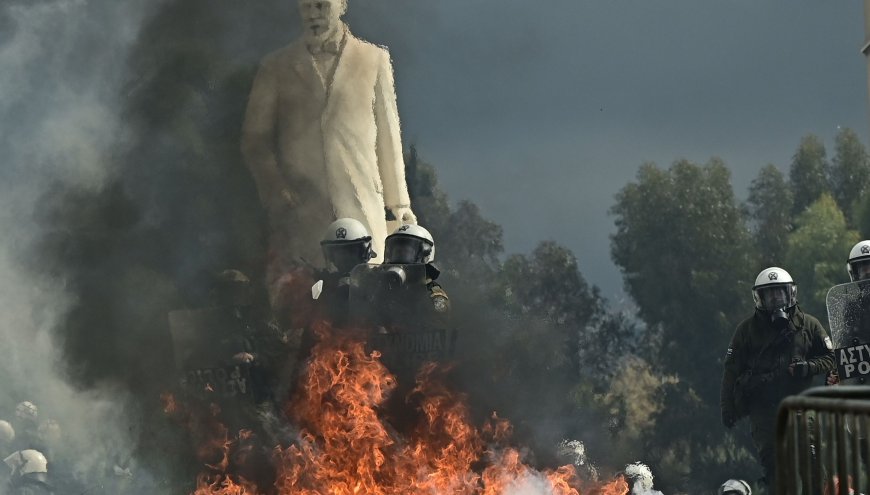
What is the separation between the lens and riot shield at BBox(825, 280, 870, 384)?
18.4m

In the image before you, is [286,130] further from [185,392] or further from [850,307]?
[850,307]

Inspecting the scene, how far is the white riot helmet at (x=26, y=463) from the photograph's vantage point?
28.2 metres

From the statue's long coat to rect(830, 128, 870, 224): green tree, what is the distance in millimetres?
30090

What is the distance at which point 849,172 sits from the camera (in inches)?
1983

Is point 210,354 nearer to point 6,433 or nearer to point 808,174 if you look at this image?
point 6,433

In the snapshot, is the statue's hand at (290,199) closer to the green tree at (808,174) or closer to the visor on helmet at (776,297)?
the visor on helmet at (776,297)

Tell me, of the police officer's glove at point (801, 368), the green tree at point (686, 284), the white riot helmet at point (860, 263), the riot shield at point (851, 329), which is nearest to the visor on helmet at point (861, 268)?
the white riot helmet at point (860, 263)

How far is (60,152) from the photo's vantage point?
27.8 metres

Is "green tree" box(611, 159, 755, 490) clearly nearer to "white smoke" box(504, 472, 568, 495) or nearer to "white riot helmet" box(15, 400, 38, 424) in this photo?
"white riot helmet" box(15, 400, 38, 424)

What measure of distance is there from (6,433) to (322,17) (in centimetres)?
1219

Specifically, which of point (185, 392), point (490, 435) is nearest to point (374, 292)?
point (490, 435)

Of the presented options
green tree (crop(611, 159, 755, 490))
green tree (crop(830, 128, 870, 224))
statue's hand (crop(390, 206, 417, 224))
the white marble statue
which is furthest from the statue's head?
green tree (crop(830, 128, 870, 224))

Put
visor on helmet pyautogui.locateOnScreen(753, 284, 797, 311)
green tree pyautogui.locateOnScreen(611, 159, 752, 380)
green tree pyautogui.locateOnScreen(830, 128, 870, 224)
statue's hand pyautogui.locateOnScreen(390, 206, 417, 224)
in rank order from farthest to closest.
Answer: green tree pyautogui.locateOnScreen(830, 128, 870, 224)
green tree pyautogui.locateOnScreen(611, 159, 752, 380)
statue's hand pyautogui.locateOnScreen(390, 206, 417, 224)
visor on helmet pyautogui.locateOnScreen(753, 284, 797, 311)

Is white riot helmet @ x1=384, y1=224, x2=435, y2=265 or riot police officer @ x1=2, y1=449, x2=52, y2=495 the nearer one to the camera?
white riot helmet @ x1=384, y1=224, x2=435, y2=265
